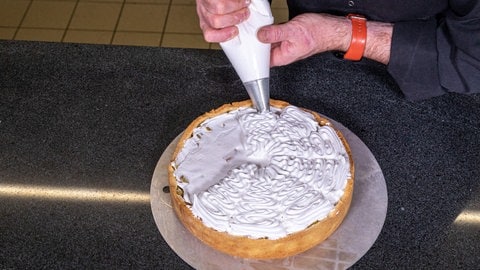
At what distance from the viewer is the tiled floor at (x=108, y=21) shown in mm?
3217

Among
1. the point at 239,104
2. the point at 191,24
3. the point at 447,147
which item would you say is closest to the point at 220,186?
the point at 239,104

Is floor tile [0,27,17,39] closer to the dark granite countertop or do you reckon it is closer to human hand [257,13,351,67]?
the dark granite countertop

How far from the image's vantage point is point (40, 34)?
128 inches

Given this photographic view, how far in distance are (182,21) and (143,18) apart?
9.1 inches

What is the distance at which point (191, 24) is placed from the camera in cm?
332

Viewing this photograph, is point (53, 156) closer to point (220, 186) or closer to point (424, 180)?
point (220, 186)

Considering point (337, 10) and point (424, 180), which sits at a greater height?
point (337, 10)

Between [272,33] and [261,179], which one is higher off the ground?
[272,33]

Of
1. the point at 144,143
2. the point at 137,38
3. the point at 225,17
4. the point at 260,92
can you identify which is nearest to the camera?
the point at 225,17

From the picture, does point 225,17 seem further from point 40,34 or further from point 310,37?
point 40,34

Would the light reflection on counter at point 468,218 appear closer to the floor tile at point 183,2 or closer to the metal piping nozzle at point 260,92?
the metal piping nozzle at point 260,92

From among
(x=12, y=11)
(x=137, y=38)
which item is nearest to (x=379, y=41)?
(x=137, y=38)

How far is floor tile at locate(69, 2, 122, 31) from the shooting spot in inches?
130

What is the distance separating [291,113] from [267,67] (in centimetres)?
15
